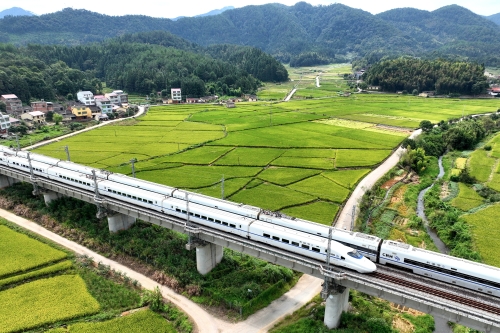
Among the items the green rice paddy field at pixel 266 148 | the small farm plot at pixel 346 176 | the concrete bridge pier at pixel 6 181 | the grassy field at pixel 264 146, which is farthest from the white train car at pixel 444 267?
the concrete bridge pier at pixel 6 181

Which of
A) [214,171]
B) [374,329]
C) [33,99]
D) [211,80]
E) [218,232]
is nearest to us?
[374,329]

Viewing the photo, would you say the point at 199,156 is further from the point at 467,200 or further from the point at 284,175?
the point at 467,200

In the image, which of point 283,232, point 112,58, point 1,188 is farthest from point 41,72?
point 283,232

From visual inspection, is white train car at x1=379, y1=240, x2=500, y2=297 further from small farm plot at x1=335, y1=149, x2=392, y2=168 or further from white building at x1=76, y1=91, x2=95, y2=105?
white building at x1=76, y1=91, x2=95, y2=105

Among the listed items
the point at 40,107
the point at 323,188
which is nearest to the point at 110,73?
the point at 40,107

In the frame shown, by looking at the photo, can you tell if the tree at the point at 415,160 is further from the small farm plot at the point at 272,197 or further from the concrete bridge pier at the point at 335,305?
the concrete bridge pier at the point at 335,305

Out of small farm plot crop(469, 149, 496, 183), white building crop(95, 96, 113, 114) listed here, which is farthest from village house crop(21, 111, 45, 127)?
small farm plot crop(469, 149, 496, 183)

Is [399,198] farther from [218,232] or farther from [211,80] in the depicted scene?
[211,80]
